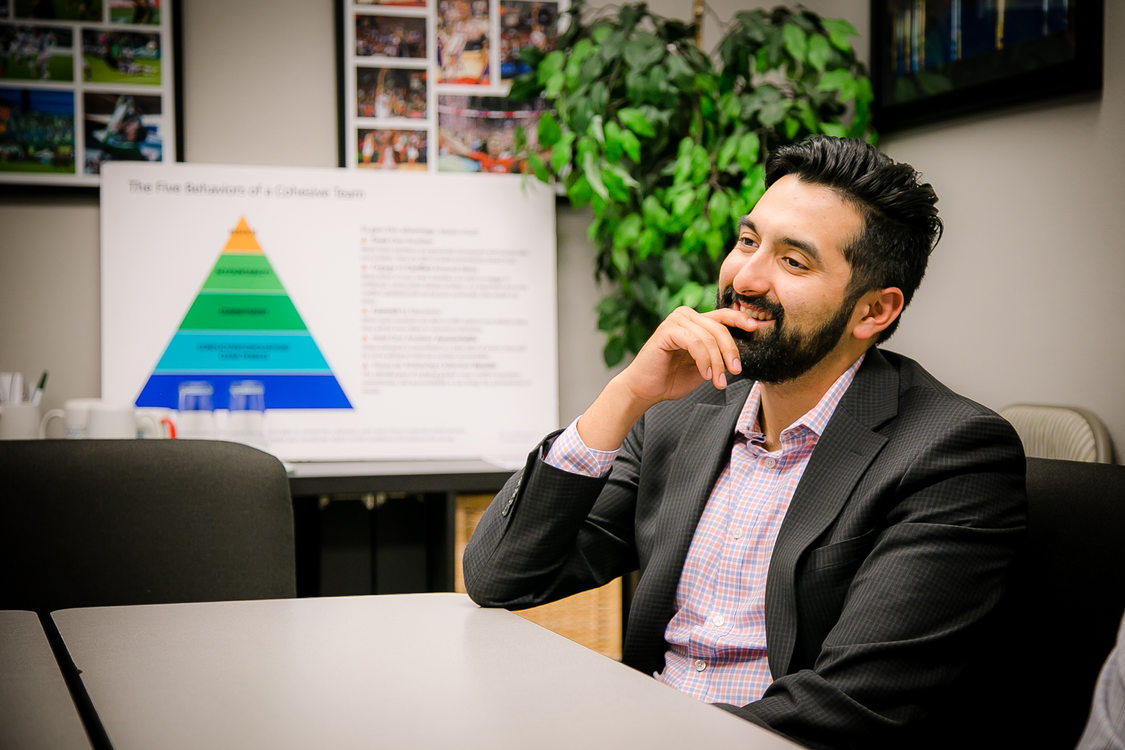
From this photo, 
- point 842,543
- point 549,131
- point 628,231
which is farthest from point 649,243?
point 842,543

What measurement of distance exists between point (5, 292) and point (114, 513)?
60.7 inches

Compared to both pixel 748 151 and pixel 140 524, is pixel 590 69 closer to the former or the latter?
pixel 748 151

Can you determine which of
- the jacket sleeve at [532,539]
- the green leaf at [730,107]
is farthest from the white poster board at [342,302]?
the jacket sleeve at [532,539]

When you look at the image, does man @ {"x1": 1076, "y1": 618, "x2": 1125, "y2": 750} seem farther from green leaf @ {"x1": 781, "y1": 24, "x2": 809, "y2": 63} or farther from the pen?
the pen

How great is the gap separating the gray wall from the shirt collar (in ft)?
3.16

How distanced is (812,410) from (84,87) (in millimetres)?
2267

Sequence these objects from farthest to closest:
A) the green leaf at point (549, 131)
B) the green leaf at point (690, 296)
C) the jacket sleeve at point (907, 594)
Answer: the green leaf at point (549, 131), the green leaf at point (690, 296), the jacket sleeve at point (907, 594)

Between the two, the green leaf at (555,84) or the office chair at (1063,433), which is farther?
the green leaf at (555,84)

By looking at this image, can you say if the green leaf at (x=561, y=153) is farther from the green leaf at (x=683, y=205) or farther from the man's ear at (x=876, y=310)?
the man's ear at (x=876, y=310)

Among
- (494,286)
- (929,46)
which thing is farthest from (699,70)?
(494,286)

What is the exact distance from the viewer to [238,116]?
2.87 metres

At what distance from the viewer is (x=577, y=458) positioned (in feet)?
4.74

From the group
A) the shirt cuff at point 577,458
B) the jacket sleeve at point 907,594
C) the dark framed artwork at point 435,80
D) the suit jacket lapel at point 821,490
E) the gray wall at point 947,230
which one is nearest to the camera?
the jacket sleeve at point 907,594

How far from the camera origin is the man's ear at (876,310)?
153 cm
